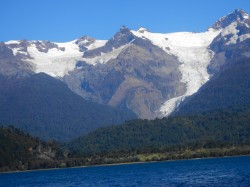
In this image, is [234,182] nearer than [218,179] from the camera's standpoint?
Yes

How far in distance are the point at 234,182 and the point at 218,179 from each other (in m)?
17.2

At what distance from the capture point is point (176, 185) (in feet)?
616

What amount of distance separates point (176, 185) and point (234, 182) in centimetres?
1614

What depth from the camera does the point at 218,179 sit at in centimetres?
19850

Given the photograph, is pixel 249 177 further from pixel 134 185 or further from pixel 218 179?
pixel 134 185

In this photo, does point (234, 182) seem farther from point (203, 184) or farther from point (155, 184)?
point (155, 184)

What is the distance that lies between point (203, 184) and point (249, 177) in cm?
1623

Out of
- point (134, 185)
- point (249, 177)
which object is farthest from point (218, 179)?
point (134, 185)

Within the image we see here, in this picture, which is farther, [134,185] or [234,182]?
[134,185]

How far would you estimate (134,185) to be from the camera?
199 m

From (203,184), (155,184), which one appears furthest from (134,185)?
(203,184)

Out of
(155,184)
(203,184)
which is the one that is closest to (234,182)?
(203,184)

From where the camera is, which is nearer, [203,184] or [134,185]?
[203,184]

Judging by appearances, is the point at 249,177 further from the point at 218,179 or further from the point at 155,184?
the point at 155,184
